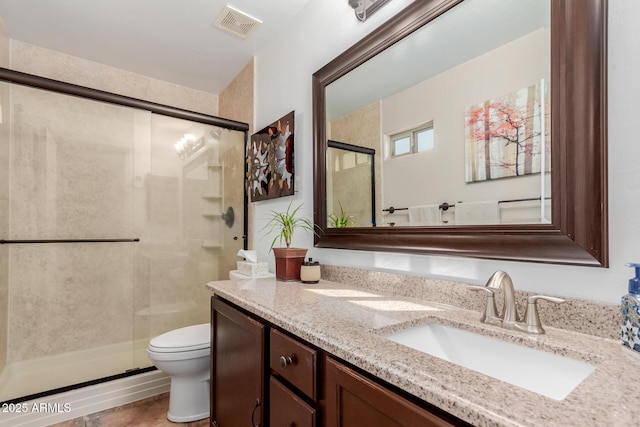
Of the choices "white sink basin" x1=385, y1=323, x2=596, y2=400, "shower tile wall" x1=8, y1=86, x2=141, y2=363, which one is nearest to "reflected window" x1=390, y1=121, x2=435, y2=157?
"white sink basin" x1=385, y1=323, x2=596, y2=400

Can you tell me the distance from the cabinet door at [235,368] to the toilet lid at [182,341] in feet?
0.93

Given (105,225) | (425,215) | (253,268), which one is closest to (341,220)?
(425,215)

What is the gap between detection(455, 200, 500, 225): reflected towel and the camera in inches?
38.0

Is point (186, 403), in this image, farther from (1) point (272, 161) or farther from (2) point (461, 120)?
(2) point (461, 120)

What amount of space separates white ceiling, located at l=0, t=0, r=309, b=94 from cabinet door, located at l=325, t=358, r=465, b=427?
6.63ft

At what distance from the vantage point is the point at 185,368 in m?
1.75

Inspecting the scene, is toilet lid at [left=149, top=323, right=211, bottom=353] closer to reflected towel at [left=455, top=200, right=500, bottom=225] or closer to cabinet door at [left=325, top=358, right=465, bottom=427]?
cabinet door at [left=325, top=358, right=465, bottom=427]

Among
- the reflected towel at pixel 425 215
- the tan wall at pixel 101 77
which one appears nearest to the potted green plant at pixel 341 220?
the reflected towel at pixel 425 215

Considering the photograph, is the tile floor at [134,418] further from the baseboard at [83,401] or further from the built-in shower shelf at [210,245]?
the built-in shower shelf at [210,245]

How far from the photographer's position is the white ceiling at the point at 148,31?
1.91 m

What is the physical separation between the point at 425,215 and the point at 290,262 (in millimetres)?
757

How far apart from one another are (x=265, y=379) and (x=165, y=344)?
100 cm

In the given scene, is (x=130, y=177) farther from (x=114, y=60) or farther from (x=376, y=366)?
(x=376, y=366)

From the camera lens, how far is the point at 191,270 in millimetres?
2596
